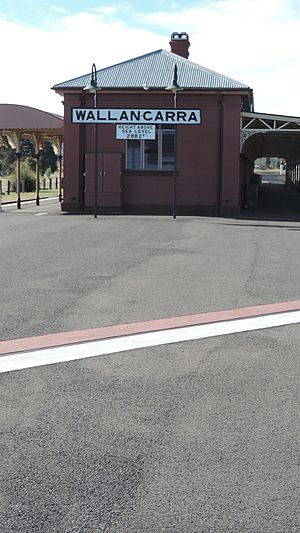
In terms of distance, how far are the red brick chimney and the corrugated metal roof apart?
397cm

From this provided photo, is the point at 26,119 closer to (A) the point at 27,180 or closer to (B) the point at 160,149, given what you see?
(B) the point at 160,149

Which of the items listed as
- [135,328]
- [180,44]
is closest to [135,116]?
[180,44]

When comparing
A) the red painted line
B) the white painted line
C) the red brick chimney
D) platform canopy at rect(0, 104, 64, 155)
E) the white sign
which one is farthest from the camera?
the red brick chimney

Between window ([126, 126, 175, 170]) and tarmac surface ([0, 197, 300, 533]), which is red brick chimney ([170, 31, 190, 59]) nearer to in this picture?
window ([126, 126, 175, 170])

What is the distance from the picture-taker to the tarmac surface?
11.5 ft

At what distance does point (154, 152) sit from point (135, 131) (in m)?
2.09

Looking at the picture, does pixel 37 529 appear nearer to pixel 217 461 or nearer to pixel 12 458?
pixel 12 458

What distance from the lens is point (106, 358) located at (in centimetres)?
631

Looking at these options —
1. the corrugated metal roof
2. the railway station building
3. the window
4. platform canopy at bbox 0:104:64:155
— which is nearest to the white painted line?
the railway station building

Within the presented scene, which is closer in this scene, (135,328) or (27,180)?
(135,328)

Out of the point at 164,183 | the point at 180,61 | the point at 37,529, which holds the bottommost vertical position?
the point at 37,529

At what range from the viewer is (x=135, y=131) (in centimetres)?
2459

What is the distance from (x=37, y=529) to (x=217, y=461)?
48.0 inches

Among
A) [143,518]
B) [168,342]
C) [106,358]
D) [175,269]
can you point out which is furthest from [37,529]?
[175,269]
